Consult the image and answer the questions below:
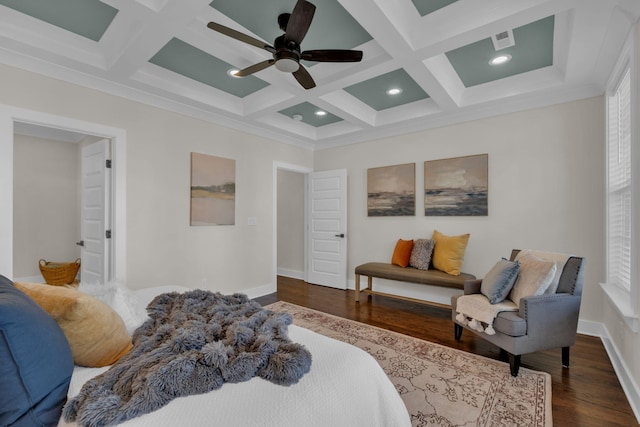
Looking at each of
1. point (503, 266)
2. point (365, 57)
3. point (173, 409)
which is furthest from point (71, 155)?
point (503, 266)

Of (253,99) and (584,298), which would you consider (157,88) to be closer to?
(253,99)

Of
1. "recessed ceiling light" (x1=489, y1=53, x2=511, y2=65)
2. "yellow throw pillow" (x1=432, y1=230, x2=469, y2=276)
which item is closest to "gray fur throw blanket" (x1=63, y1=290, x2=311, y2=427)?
"yellow throw pillow" (x1=432, y1=230, x2=469, y2=276)

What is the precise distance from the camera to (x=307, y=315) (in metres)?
3.67

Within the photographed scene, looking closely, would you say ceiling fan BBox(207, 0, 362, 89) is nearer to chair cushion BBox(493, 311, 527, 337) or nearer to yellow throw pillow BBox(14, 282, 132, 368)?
yellow throw pillow BBox(14, 282, 132, 368)

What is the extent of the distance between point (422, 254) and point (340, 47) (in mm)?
2705

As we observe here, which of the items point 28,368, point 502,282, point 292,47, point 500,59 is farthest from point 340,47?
point 28,368

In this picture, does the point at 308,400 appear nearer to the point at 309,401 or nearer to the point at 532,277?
the point at 309,401

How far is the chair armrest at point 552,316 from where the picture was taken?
7.29 ft

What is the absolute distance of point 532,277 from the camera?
242 cm

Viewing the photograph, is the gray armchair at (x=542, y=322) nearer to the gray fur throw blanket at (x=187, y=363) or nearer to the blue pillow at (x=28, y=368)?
the gray fur throw blanket at (x=187, y=363)

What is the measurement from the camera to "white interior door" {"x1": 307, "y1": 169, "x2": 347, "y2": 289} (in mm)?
5027

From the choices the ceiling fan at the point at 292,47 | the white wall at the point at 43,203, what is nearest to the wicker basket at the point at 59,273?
the white wall at the point at 43,203

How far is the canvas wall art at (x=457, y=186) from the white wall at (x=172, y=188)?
244cm

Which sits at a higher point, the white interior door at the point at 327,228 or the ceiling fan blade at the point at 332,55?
the ceiling fan blade at the point at 332,55
